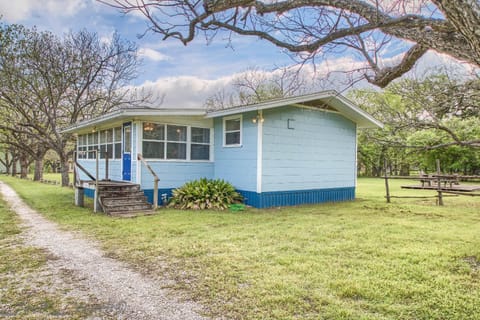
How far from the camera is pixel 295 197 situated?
10.4m

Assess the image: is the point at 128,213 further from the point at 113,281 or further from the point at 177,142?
the point at 113,281

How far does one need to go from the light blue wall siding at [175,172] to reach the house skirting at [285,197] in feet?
0.79

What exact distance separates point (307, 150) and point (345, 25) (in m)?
7.31

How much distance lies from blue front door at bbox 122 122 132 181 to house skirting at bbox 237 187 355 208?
3677mm

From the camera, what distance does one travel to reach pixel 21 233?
20.8ft

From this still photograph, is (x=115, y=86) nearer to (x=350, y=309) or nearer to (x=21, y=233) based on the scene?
(x=21, y=233)

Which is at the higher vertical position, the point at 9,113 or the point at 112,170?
the point at 9,113

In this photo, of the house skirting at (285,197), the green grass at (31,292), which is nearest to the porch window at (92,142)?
the house skirting at (285,197)

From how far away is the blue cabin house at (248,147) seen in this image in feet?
31.2

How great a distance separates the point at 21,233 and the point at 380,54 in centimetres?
729

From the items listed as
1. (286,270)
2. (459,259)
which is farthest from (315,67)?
(459,259)

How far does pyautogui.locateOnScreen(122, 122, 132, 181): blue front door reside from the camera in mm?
9968

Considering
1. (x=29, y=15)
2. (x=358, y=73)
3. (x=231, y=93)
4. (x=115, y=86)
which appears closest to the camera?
(x=358, y=73)

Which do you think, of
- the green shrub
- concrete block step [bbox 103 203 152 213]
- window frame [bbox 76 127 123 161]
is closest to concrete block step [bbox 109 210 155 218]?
concrete block step [bbox 103 203 152 213]
